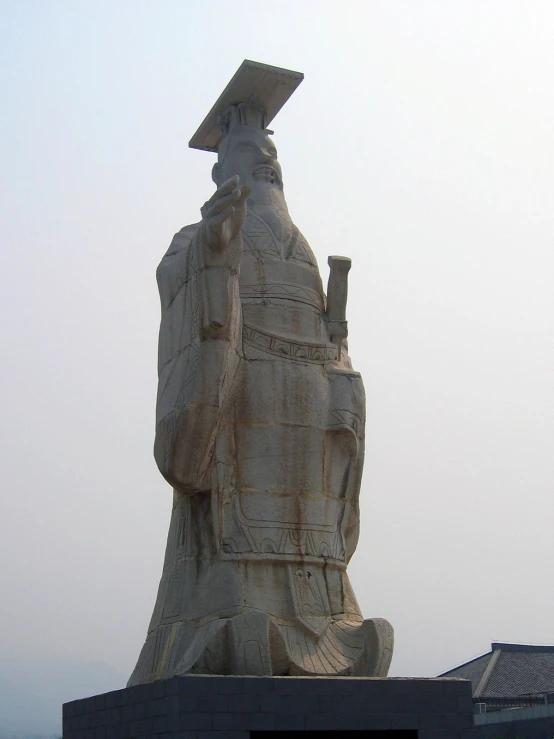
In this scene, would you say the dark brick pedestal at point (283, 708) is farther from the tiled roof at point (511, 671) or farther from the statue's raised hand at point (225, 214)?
the tiled roof at point (511, 671)

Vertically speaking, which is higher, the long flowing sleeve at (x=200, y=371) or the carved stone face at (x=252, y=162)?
the carved stone face at (x=252, y=162)

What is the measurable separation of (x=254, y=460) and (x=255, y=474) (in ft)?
0.38

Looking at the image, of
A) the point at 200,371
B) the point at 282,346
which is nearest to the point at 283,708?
the point at 200,371

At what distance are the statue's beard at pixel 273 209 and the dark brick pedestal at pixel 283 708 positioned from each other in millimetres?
3964

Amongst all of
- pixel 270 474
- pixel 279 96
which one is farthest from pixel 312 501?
pixel 279 96

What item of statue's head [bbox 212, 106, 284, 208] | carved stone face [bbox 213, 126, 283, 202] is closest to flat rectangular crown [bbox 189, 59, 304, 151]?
statue's head [bbox 212, 106, 284, 208]

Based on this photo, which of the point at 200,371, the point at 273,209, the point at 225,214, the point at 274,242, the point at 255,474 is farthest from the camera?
the point at 273,209

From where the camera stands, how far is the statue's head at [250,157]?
31.4ft

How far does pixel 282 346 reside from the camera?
8.71 m

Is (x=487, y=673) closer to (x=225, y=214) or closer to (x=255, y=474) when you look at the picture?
(x=255, y=474)

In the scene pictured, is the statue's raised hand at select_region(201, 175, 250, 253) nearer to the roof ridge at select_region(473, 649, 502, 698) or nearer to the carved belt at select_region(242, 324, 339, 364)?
the carved belt at select_region(242, 324, 339, 364)

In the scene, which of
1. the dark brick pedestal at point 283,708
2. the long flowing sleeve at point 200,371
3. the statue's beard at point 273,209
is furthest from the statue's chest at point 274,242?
the dark brick pedestal at point 283,708

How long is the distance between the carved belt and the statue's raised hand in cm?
83

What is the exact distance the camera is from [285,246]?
920 cm
